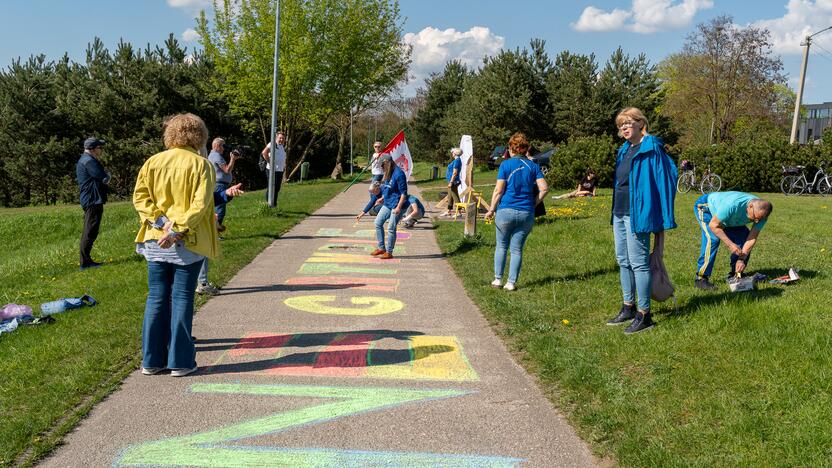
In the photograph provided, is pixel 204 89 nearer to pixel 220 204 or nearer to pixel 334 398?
pixel 220 204

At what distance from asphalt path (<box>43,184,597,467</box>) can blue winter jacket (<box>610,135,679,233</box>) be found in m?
1.60

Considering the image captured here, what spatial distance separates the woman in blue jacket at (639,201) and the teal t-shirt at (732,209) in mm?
1543

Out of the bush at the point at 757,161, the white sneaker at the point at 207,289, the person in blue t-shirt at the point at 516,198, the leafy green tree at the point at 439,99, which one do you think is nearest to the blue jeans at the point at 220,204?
the white sneaker at the point at 207,289

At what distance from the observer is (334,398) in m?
4.24

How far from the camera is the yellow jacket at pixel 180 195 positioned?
14.4ft

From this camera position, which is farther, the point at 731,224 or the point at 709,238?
the point at 709,238

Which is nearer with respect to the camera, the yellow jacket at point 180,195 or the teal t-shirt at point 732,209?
the yellow jacket at point 180,195

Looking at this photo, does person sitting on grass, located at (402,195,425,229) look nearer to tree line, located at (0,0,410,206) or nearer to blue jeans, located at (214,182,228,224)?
blue jeans, located at (214,182,228,224)

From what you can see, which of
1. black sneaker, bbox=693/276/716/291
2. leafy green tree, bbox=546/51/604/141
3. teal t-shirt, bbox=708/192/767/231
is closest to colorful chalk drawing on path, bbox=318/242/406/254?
black sneaker, bbox=693/276/716/291

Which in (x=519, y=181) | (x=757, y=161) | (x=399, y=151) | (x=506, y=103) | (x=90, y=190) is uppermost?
(x=506, y=103)

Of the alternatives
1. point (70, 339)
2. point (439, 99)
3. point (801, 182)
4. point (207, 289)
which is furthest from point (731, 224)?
point (439, 99)

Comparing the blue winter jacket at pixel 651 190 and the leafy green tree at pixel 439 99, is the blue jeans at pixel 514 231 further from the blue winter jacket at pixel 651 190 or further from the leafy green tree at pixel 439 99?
the leafy green tree at pixel 439 99

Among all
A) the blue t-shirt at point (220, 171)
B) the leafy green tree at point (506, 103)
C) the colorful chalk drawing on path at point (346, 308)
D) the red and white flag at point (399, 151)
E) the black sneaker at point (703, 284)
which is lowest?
the colorful chalk drawing on path at point (346, 308)

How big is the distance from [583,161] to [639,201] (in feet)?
59.4
